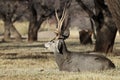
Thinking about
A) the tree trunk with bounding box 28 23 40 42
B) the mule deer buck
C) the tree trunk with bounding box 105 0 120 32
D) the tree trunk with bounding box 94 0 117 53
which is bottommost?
the tree trunk with bounding box 28 23 40 42

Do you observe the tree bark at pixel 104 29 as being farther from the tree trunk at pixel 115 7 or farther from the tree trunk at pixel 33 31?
the tree trunk at pixel 33 31

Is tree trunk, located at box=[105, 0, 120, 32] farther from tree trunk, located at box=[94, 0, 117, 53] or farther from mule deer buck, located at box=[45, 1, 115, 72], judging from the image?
tree trunk, located at box=[94, 0, 117, 53]

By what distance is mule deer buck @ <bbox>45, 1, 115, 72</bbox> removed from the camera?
38.5ft

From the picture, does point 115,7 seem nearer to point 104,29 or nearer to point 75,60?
point 75,60

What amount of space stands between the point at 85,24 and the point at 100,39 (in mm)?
30015

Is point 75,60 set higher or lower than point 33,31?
higher

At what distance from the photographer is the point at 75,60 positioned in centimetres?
1200

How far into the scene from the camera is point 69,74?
11.0 m

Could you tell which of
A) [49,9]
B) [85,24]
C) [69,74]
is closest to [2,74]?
[69,74]

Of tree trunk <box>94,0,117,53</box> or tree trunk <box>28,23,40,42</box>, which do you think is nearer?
tree trunk <box>94,0,117,53</box>

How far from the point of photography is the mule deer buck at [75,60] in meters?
11.7

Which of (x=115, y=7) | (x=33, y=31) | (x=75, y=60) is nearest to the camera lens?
(x=115, y=7)

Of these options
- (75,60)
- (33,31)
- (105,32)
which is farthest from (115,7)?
(33,31)

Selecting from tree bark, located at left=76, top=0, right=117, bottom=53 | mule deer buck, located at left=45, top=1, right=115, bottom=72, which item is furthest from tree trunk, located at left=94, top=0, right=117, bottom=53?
mule deer buck, located at left=45, top=1, right=115, bottom=72
